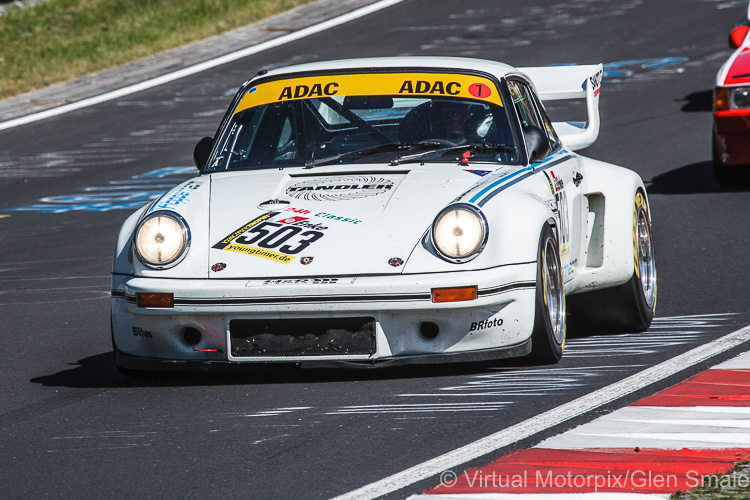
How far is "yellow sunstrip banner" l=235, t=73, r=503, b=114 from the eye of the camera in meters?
6.58

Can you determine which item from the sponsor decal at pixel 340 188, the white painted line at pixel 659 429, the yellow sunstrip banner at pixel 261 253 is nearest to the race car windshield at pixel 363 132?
the sponsor decal at pixel 340 188

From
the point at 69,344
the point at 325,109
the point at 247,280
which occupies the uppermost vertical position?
the point at 325,109

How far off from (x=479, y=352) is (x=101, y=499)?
6.17 feet

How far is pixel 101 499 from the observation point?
4.16 meters

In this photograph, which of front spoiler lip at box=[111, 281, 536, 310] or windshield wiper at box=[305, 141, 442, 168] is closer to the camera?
front spoiler lip at box=[111, 281, 536, 310]

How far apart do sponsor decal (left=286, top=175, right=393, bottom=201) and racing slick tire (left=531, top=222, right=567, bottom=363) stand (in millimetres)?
717

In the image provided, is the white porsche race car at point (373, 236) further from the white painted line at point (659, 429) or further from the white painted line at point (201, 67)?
the white painted line at point (201, 67)

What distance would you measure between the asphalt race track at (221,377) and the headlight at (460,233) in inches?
20.8

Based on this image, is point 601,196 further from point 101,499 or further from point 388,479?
point 101,499

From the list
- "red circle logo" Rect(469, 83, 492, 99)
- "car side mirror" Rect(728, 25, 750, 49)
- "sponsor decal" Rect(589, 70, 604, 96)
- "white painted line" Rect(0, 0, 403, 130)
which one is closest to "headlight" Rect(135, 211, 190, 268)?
"red circle logo" Rect(469, 83, 492, 99)

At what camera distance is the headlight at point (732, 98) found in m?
11.2

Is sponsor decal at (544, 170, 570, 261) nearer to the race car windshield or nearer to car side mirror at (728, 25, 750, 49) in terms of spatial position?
the race car windshield

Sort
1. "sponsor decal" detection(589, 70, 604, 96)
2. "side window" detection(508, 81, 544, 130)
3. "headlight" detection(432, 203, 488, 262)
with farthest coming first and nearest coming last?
"sponsor decal" detection(589, 70, 604, 96), "side window" detection(508, 81, 544, 130), "headlight" detection(432, 203, 488, 262)

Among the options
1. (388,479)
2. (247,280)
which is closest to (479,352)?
(247,280)
